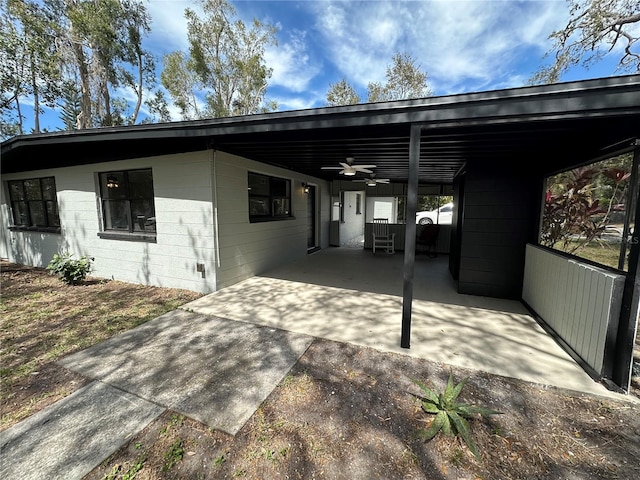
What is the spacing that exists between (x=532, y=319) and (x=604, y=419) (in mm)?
1778

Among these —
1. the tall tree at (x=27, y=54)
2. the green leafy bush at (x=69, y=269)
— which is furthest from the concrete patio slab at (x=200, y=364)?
the tall tree at (x=27, y=54)

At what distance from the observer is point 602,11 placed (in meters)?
7.12

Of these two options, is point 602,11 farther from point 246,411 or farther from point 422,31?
point 246,411

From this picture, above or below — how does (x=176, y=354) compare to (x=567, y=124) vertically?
below

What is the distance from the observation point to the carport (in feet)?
6.52

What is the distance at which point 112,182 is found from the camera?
5.09m

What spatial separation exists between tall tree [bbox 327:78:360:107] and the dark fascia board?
15.1m

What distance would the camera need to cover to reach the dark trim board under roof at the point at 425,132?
6.42 ft

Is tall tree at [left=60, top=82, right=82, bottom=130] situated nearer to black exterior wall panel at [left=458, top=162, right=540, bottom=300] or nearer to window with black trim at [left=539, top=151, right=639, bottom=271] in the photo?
black exterior wall panel at [left=458, top=162, right=540, bottom=300]

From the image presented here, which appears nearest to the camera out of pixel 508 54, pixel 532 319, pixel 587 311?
pixel 587 311

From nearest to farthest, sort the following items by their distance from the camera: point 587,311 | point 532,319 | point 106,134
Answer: point 587,311 → point 532,319 → point 106,134

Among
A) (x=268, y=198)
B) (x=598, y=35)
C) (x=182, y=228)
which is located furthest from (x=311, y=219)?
(x=598, y=35)

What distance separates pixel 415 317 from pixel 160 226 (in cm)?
431

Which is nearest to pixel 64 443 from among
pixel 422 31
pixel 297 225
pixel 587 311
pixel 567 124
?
pixel 587 311
